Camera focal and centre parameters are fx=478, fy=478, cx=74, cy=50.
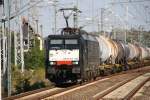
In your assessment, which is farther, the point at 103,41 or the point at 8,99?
the point at 103,41

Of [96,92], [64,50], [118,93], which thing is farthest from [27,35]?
[118,93]

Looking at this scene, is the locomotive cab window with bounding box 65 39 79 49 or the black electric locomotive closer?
the black electric locomotive

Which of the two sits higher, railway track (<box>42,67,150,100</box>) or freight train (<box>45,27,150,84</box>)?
freight train (<box>45,27,150,84</box>)

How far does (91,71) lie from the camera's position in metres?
29.9

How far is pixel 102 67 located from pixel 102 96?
1537cm

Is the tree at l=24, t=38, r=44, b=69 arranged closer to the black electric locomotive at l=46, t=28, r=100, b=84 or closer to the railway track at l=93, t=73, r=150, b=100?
the black electric locomotive at l=46, t=28, r=100, b=84

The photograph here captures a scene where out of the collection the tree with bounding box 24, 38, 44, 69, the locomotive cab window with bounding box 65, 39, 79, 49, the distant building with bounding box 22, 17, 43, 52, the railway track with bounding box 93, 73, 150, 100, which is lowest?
the railway track with bounding box 93, 73, 150, 100

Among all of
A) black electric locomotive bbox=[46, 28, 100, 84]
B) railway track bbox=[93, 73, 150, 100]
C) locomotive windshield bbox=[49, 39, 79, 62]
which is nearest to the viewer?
railway track bbox=[93, 73, 150, 100]

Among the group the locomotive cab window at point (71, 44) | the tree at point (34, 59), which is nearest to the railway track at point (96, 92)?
the locomotive cab window at point (71, 44)

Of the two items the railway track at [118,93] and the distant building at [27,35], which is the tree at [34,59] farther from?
the railway track at [118,93]

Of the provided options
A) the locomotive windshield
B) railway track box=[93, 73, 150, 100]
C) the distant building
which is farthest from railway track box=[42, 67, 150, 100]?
the distant building

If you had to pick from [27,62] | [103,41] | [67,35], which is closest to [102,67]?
[103,41]

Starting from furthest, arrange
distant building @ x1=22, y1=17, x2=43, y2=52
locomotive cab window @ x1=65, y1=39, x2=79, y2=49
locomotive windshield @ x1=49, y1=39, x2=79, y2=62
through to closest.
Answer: distant building @ x1=22, y1=17, x2=43, y2=52 < locomotive cab window @ x1=65, y1=39, x2=79, y2=49 < locomotive windshield @ x1=49, y1=39, x2=79, y2=62

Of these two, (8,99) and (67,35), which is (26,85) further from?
(8,99)
